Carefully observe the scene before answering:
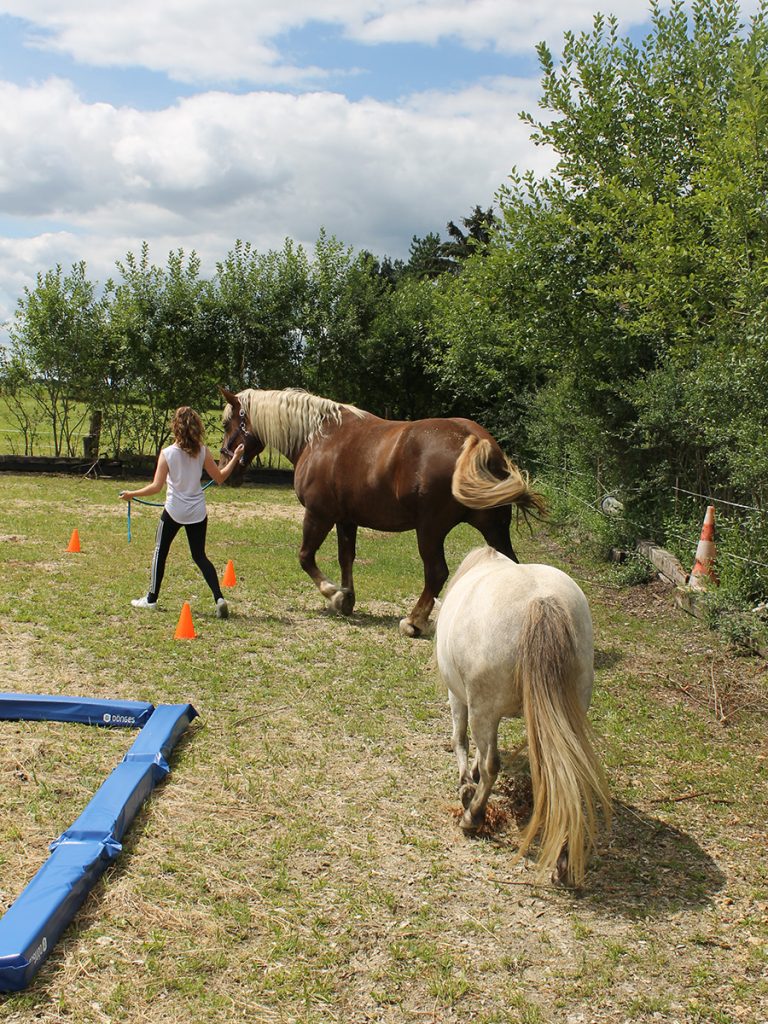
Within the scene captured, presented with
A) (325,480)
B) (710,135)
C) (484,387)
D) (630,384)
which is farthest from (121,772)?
(484,387)


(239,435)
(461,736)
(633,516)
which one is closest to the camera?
(461,736)

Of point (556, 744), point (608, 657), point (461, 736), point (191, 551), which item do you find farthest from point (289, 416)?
point (556, 744)

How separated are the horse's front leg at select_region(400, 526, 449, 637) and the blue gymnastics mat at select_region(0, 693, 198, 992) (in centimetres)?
274

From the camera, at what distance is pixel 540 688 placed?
3406 millimetres

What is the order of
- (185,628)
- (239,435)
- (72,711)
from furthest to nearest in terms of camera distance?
(239,435)
(185,628)
(72,711)

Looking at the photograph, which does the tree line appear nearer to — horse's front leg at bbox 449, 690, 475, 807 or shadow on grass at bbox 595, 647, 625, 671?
shadow on grass at bbox 595, 647, 625, 671

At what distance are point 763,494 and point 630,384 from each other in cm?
391

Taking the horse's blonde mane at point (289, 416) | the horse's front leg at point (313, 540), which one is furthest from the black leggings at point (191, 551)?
the horse's blonde mane at point (289, 416)

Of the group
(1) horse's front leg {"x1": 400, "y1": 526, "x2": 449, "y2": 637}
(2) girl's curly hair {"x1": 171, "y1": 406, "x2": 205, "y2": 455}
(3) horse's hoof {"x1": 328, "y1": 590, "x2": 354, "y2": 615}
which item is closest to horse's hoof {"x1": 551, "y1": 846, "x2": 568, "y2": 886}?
(1) horse's front leg {"x1": 400, "y1": 526, "x2": 449, "y2": 637}

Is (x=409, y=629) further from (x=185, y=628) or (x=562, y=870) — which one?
(x=562, y=870)

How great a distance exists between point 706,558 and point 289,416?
436cm

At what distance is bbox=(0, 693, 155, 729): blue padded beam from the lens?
490 centimetres

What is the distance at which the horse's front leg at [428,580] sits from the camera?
287 inches

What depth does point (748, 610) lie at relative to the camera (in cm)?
700
